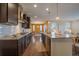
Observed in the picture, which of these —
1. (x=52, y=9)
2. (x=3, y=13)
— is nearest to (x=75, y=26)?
(x=52, y=9)

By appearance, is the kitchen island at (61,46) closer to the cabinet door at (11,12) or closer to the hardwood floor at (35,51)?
the hardwood floor at (35,51)

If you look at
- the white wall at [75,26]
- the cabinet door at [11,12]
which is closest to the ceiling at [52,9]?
the cabinet door at [11,12]

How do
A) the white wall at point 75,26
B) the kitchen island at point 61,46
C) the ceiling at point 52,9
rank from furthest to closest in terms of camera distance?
the white wall at point 75,26
the ceiling at point 52,9
the kitchen island at point 61,46

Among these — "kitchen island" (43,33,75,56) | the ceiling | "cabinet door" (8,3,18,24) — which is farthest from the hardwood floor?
the ceiling

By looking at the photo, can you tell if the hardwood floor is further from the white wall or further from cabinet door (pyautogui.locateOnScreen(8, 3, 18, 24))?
the white wall

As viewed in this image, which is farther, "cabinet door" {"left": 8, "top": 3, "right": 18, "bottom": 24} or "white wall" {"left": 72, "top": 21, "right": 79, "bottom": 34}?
"white wall" {"left": 72, "top": 21, "right": 79, "bottom": 34}

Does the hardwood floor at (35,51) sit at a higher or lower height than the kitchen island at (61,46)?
lower

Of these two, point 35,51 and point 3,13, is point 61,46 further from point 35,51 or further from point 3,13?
point 3,13

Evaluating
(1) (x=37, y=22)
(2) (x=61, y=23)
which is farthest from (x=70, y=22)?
(1) (x=37, y=22)

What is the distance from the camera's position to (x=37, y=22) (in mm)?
14453

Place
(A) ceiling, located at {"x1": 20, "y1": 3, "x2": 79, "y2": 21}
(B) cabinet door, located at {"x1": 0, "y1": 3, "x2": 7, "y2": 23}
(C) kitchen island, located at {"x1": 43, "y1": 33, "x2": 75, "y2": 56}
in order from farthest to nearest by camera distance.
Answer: (A) ceiling, located at {"x1": 20, "y1": 3, "x2": 79, "y2": 21} → (C) kitchen island, located at {"x1": 43, "y1": 33, "x2": 75, "y2": 56} → (B) cabinet door, located at {"x1": 0, "y1": 3, "x2": 7, "y2": 23}

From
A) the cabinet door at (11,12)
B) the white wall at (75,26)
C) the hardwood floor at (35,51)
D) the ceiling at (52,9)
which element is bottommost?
the hardwood floor at (35,51)

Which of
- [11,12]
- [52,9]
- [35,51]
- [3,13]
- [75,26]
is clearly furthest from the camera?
[75,26]

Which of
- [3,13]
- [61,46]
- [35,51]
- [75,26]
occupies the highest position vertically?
[3,13]
